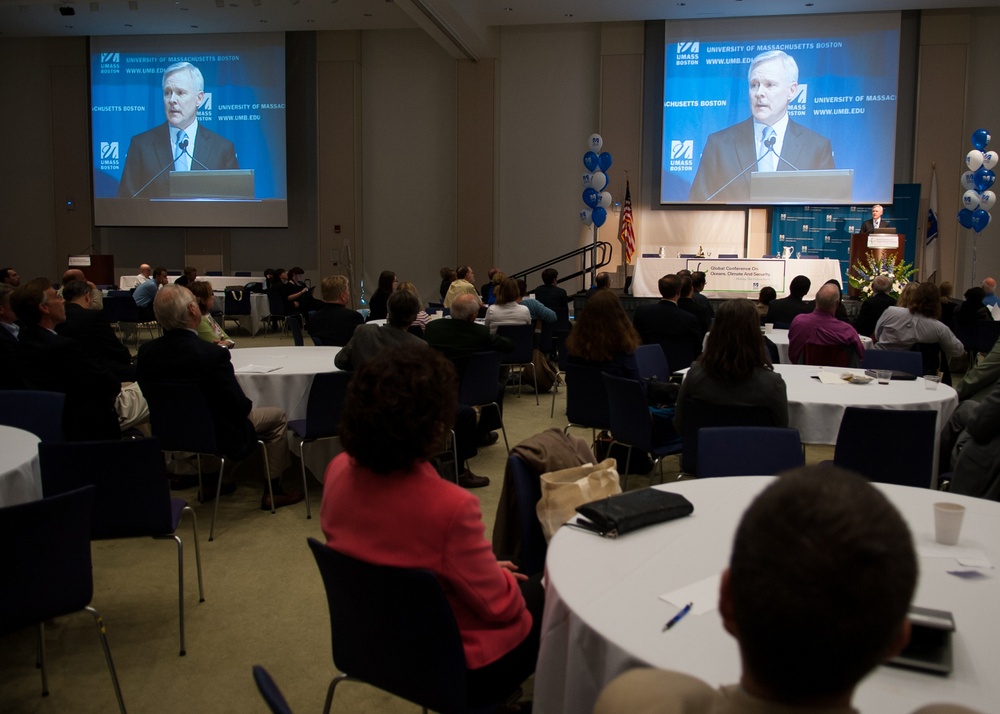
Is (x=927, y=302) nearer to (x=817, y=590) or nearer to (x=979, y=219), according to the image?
(x=817, y=590)

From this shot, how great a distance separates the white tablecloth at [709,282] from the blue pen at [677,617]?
10.3m

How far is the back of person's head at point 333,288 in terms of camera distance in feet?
21.1

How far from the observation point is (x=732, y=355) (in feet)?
12.6

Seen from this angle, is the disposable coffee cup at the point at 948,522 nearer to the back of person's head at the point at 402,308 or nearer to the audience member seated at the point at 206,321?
the back of person's head at the point at 402,308

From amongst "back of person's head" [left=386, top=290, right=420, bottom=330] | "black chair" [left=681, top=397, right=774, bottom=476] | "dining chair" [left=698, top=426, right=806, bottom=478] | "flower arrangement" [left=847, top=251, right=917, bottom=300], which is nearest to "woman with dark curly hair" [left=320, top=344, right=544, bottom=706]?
"dining chair" [left=698, top=426, right=806, bottom=478]

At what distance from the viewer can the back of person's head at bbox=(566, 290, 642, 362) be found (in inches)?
200

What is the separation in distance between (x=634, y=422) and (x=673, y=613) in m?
2.75

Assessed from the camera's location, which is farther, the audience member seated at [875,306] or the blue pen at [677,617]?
the audience member seated at [875,306]

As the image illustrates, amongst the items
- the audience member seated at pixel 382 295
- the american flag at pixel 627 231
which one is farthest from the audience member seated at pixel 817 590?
the american flag at pixel 627 231

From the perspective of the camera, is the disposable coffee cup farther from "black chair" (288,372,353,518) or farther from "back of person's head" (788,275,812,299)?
"back of person's head" (788,275,812,299)

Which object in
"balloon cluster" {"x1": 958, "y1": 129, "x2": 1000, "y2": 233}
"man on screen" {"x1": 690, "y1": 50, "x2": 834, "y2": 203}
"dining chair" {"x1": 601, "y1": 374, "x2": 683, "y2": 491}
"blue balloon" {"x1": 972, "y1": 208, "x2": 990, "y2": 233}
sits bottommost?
"dining chair" {"x1": 601, "y1": 374, "x2": 683, "y2": 491}

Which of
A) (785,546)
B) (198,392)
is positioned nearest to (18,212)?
(198,392)

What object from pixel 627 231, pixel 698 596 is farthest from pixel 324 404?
pixel 627 231

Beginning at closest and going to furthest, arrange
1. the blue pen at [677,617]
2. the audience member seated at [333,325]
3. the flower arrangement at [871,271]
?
the blue pen at [677,617] → the audience member seated at [333,325] → the flower arrangement at [871,271]
